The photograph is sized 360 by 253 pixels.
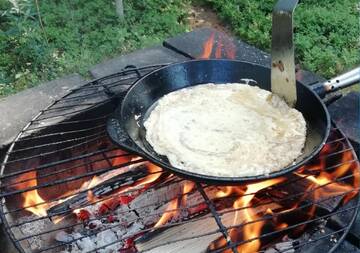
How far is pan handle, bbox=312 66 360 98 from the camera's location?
90.4 inches

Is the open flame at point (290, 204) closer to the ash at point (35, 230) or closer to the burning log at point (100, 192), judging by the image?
the burning log at point (100, 192)

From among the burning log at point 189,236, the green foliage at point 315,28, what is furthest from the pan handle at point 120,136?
the green foliage at point 315,28

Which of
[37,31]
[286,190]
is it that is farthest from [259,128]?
[37,31]

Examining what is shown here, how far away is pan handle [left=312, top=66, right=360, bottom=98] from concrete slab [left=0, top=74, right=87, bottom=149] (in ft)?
5.12

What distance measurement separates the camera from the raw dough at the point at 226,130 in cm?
216

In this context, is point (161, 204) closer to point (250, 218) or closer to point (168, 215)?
point (168, 215)

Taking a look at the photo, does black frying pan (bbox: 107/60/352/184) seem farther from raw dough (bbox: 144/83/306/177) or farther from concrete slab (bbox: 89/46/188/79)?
concrete slab (bbox: 89/46/188/79)

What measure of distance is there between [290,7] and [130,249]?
1.39 meters

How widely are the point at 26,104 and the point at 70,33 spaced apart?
4.60ft

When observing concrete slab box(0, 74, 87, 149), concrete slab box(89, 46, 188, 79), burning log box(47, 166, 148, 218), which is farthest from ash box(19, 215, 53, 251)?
concrete slab box(89, 46, 188, 79)

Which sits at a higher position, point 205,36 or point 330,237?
point 205,36

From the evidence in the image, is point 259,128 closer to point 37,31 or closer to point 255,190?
point 255,190

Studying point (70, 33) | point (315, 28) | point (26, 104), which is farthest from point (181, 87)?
point (315, 28)

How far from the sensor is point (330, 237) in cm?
197
